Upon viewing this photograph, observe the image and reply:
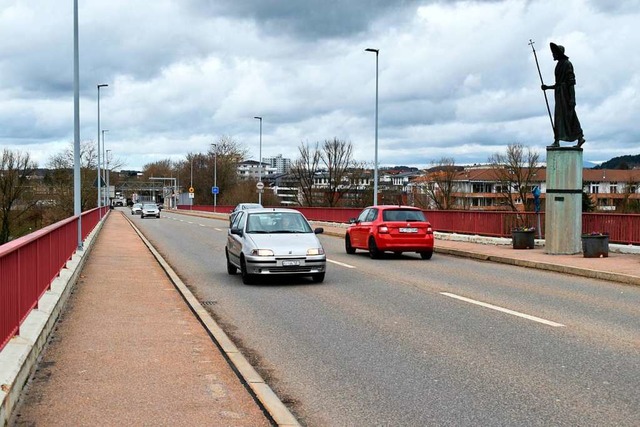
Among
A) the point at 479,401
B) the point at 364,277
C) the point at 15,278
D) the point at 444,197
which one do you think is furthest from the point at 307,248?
the point at 444,197

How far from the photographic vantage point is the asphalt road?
5688 millimetres

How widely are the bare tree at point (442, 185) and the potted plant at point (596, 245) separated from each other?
70.2 meters

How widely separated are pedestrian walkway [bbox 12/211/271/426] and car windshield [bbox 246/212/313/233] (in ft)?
12.3

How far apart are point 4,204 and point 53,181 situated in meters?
5.90

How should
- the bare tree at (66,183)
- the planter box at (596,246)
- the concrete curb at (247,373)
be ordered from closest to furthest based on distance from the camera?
the concrete curb at (247,373) < the planter box at (596,246) < the bare tree at (66,183)

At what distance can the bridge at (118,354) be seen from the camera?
5.53 m

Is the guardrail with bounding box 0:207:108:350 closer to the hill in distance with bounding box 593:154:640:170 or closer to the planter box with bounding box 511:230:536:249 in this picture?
the planter box with bounding box 511:230:536:249

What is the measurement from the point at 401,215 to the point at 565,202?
444cm

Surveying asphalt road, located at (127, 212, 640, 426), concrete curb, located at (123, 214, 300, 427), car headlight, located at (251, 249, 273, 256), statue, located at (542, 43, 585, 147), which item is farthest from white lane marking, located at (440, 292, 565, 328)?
statue, located at (542, 43, 585, 147)

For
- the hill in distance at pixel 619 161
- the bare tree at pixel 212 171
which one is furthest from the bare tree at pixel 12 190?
the hill in distance at pixel 619 161

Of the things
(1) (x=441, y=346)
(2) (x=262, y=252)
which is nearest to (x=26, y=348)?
(1) (x=441, y=346)

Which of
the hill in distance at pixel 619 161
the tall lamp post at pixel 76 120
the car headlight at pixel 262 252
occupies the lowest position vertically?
the car headlight at pixel 262 252

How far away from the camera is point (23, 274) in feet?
25.8

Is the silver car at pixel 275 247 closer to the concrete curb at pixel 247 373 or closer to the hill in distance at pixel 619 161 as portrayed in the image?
the concrete curb at pixel 247 373
